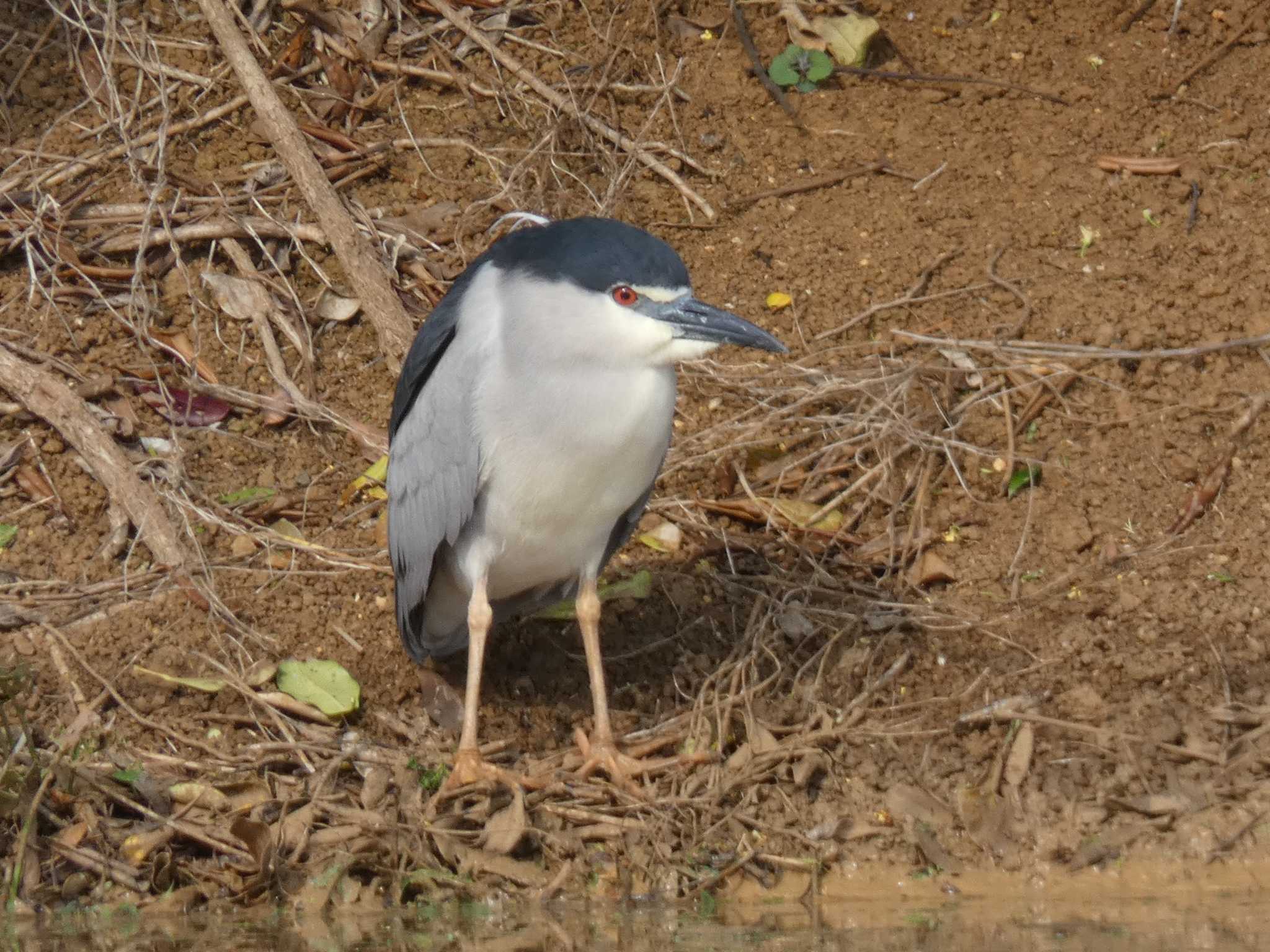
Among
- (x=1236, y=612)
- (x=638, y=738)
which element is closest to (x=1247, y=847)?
(x=1236, y=612)

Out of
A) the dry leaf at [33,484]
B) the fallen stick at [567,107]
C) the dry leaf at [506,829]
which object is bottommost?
the dry leaf at [33,484]

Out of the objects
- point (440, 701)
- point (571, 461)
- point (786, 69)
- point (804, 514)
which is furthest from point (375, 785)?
point (786, 69)

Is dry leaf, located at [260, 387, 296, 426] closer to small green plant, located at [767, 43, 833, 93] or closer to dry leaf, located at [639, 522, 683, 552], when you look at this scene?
dry leaf, located at [639, 522, 683, 552]

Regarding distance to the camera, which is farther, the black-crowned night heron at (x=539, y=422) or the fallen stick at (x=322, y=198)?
the fallen stick at (x=322, y=198)

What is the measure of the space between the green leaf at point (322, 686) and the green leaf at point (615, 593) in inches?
30.1

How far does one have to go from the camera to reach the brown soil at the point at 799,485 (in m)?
4.44

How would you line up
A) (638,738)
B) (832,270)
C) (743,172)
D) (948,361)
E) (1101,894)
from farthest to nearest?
(743,172) → (832,270) → (948,361) → (638,738) → (1101,894)

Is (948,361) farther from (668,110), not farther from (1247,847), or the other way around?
(1247,847)

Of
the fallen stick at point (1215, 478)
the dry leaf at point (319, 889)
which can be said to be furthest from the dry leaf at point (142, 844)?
the fallen stick at point (1215, 478)

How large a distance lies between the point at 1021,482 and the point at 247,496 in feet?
9.15

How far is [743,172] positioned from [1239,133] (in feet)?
6.82

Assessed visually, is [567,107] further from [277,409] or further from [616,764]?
[616,764]

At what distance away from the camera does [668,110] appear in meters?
7.07

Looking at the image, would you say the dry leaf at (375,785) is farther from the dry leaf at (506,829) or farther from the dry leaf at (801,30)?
the dry leaf at (801,30)
